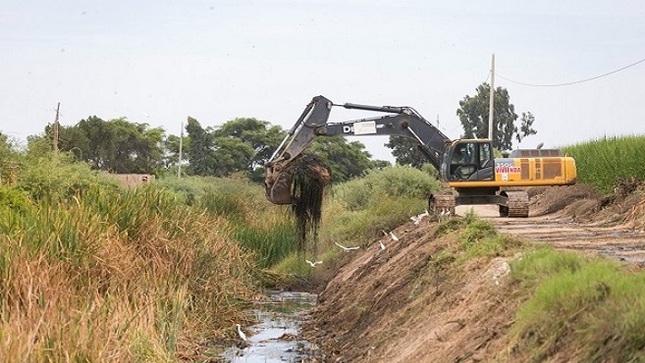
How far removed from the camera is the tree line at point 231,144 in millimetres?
69000

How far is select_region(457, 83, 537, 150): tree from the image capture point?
8106 cm

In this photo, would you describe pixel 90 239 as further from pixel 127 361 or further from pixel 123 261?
pixel 127 361

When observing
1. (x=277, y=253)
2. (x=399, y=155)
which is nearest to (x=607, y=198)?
(x=277, y=253)

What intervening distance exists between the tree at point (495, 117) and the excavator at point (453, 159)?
47974mm

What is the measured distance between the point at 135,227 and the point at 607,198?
1423cm

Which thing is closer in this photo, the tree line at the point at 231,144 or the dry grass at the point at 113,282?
the dry grass at the point at 113,282

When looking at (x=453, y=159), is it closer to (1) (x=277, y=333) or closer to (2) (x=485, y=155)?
(2) (x=485, y=155)

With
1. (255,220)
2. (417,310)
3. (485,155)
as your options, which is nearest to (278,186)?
(485,155)

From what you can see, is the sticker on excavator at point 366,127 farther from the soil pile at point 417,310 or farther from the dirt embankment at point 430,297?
the soil pile at point 417,310

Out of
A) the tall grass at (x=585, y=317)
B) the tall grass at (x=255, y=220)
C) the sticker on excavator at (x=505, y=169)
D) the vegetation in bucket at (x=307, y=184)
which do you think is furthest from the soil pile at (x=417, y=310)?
the sticker on excavator at (x=505, y=169)

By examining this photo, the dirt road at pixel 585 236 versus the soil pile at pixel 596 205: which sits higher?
the soil pile at pixel 596 205

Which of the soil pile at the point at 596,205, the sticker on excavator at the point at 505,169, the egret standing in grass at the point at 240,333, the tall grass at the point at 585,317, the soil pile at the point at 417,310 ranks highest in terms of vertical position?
the sticker on excavator at the point at 505,169

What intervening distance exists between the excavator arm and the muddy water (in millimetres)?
2529

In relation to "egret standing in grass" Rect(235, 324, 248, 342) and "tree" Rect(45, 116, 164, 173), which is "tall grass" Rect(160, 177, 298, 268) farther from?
"tree" Rect(45, 116, 164, 173)
